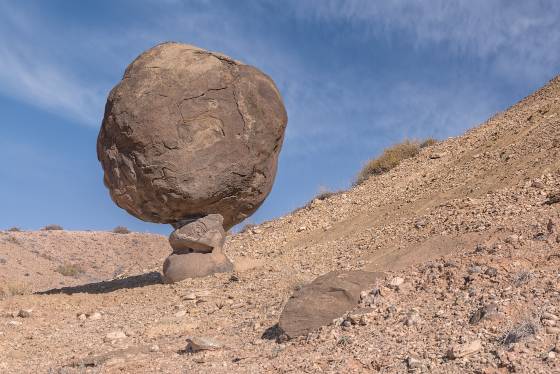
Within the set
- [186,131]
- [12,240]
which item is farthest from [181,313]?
[12,240]

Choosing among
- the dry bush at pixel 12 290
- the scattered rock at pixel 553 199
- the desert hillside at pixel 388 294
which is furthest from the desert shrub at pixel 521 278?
the dry bush at pixel 12 290

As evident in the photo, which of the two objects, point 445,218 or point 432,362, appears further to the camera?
point 445,218

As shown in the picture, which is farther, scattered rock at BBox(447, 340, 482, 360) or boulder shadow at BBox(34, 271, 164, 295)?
boulder shadow at BBox(34, 271, 164, 295)

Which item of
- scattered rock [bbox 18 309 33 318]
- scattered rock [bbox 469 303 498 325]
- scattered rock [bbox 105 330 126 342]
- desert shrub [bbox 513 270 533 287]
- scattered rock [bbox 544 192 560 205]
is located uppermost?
scattered rock [bbox 18 309 33 318]

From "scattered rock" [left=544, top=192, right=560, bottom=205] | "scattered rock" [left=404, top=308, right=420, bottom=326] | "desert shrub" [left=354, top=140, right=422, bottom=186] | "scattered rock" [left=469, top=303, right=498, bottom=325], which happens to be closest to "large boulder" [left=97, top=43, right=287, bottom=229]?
"scattered rock" [left=544, top=192, right=560, bottom=205]

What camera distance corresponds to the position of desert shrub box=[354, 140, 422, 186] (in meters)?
19.5

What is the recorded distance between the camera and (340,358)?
5516 mm

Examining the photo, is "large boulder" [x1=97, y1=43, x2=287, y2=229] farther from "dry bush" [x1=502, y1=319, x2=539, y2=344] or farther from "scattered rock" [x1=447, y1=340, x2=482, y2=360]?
"dry bush" [x1=502, y1=319, x2=539, y2=344]

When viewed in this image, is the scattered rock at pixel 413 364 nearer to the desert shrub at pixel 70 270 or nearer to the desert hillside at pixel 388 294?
the desert hillside at pixel 388 294

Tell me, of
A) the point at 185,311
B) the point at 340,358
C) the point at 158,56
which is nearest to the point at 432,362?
the point at 340,358

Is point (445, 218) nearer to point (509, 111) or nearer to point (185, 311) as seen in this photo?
point (185, 311)

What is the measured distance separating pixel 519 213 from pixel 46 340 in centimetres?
680

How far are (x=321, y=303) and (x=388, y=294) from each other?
686 millimetres

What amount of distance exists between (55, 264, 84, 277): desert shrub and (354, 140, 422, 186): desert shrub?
9.72 m
